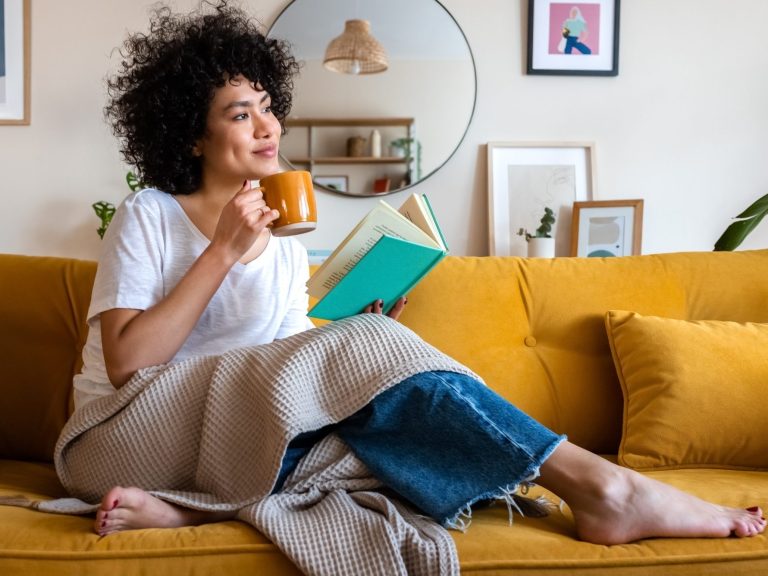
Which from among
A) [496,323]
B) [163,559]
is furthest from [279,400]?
[496,323]

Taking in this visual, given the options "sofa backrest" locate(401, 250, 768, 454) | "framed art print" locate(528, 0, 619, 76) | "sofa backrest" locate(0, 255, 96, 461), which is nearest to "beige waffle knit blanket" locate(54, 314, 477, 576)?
"sofa backrest" locate(0, 255, 96, 461)

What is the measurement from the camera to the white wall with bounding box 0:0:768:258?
2521 mm

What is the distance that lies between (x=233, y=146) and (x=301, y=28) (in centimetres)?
116

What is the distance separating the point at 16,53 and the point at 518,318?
1.85 metres

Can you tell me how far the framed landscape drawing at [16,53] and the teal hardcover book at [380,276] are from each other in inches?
63.2

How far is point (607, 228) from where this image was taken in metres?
2.49

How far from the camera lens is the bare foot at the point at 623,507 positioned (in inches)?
41.8

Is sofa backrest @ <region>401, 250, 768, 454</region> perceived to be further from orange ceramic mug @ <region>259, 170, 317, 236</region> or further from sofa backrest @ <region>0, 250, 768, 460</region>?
orange ceramic mug @ <region>259, 170, 317, 236</region>

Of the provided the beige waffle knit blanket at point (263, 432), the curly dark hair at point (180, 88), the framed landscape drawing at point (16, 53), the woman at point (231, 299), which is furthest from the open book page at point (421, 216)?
the framed landscape drawing at point (16, 53)

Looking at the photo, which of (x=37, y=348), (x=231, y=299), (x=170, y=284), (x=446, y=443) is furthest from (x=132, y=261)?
(x=446, y=443)

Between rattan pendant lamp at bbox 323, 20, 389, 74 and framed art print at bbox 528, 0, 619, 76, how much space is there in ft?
1.65

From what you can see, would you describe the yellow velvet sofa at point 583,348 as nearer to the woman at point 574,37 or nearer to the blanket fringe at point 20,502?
the blanket fringe at point 20,502

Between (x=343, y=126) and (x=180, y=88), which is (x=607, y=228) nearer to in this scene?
(x=343, y=126)

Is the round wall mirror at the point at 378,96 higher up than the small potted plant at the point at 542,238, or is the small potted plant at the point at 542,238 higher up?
the round wall mirror at the point at 378,96
